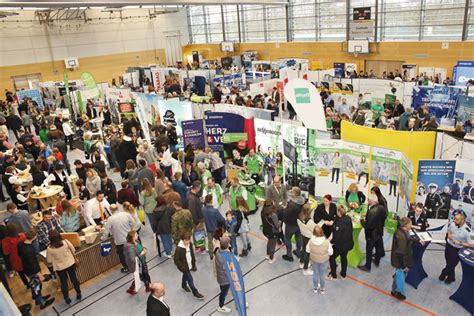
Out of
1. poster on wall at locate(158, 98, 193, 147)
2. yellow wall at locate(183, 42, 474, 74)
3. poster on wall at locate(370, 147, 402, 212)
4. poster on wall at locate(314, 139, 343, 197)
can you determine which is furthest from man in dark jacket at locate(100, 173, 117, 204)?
yellow wall at locate(183, 42, 474, 74)

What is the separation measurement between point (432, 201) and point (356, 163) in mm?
1489

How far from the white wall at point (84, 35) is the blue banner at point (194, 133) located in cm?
1849

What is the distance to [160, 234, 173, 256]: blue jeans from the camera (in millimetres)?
6402

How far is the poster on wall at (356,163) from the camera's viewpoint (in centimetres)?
700

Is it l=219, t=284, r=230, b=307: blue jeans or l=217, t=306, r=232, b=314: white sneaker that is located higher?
l=219, t=284, r=230, b=307: blue jeans

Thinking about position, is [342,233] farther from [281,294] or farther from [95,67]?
[95,67]

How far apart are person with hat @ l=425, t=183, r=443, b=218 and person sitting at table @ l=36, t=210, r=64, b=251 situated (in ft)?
20.5

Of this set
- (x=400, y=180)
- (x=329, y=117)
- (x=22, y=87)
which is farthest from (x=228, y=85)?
(x=22, y=87)

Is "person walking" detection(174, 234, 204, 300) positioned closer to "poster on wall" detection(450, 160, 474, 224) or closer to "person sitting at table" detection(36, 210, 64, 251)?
"person sitting at table" detection(36, 210, 64, 251)

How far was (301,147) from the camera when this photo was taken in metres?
8.05

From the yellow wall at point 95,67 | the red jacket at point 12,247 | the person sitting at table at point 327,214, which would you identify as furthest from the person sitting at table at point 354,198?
the yellow wall at point 95,67

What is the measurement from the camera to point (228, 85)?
1688cm

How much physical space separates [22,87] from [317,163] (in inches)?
888

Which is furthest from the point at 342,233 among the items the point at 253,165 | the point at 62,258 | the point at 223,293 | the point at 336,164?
the point at 62,258
